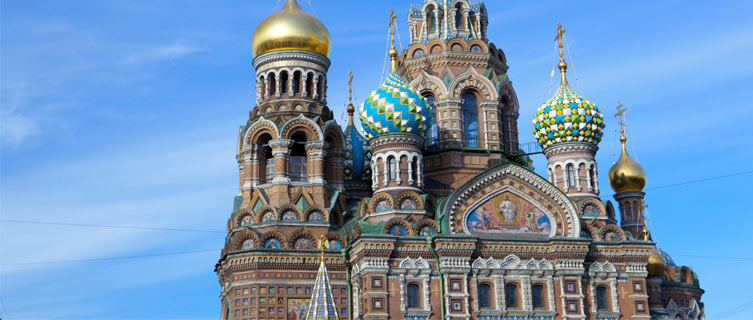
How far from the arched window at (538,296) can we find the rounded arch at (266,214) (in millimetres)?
7087

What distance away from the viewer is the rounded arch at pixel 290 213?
92.8ft

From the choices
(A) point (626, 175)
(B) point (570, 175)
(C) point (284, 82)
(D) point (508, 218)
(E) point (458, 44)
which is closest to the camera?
(D) point (508, 218)

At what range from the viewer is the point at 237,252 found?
90.5 feet

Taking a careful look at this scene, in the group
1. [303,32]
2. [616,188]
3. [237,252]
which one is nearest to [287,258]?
[237,252]

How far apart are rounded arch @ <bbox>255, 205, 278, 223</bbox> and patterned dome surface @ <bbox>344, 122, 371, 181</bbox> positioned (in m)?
3.86

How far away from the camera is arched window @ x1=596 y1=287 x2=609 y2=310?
2755 cm

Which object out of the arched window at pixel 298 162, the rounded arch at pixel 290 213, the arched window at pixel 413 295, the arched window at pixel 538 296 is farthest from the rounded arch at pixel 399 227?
the arched window at pixel 298 162

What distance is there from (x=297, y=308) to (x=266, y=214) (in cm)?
272

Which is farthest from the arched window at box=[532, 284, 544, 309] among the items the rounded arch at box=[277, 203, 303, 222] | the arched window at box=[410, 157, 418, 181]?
the rounded arch at box=[277, 203, 303, 222]

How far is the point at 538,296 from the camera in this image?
2708 cm

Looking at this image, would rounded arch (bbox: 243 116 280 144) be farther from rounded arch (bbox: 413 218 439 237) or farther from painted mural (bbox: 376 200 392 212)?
rounded arch (bbox: 413 218 439 237)

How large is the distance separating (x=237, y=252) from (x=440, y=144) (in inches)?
263

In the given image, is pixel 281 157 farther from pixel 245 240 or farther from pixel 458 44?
pixel 458 44

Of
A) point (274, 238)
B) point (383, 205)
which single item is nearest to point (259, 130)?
point (274, 238)
